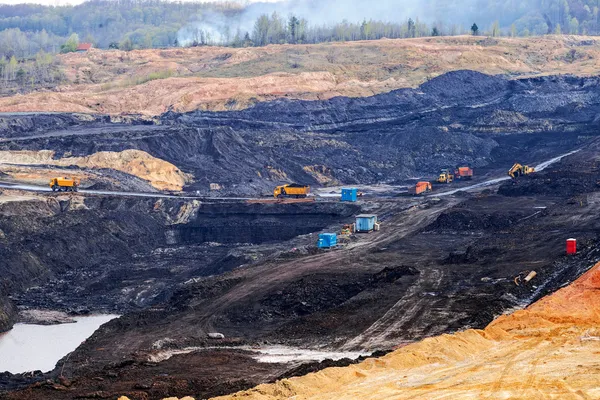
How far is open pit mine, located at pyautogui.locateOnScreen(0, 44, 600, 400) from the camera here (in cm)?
2531

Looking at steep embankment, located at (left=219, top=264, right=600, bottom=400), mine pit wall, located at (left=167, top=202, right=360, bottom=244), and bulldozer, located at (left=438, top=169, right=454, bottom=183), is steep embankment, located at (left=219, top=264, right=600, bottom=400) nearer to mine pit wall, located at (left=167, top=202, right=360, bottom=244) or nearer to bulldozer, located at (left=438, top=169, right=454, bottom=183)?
mine pit wall, located at (left=167, top=202, right=360, bottom=244)

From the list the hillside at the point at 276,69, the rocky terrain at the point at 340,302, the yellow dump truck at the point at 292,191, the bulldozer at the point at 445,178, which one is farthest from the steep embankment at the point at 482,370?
the hillside at the point at 276,69

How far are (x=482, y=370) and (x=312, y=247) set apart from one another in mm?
32631

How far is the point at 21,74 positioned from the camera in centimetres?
12731

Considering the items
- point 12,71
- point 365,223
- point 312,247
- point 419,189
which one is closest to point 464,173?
point 419,189

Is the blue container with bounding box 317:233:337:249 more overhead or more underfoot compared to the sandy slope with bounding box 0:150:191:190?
more underfoot

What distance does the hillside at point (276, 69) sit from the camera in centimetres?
10362

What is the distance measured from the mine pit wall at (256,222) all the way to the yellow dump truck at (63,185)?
24.4ft

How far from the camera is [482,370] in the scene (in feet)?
72.3

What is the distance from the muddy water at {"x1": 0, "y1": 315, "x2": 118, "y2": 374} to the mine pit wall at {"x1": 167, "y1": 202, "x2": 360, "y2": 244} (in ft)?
69.3

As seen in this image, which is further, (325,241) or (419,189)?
(419,189)

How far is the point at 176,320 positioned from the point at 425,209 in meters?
28.8

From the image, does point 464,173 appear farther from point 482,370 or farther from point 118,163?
point 482,370

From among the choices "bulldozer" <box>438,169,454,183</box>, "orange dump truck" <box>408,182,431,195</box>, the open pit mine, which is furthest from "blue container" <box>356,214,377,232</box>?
"bulldozer" <box>438,169,454,183</box>
